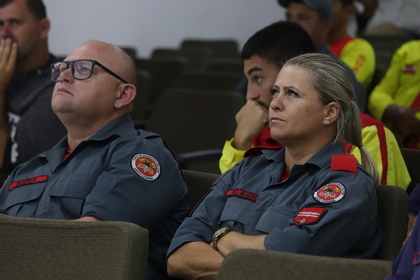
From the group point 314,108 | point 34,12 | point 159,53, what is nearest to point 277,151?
point 314,108

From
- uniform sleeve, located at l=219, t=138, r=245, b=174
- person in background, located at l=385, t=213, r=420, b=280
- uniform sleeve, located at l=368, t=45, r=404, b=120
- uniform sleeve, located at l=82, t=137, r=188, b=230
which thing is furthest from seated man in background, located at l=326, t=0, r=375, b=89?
person in background, located at l=385, t=213, r=420, b=280

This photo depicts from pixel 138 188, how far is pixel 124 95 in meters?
0.47

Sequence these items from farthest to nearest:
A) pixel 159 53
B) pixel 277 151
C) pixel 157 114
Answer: pixel 159 53 < pixel 157 114 < pixel 277 151

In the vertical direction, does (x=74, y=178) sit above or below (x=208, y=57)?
above

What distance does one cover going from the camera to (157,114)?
3.88 metres

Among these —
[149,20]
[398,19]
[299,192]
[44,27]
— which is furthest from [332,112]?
[149,20]

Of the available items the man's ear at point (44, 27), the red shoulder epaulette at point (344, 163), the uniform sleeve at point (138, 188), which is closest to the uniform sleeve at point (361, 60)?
the man's ear at point (44, 27)

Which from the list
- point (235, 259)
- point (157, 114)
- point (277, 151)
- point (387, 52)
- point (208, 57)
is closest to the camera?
point (235, 259)

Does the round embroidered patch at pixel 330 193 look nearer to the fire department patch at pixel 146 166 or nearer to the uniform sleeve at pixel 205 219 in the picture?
the uniform sleeve at pixel 205 219

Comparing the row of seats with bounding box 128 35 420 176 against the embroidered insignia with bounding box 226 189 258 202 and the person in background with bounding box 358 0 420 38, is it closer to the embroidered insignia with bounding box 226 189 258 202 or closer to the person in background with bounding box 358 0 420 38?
the embroidered insignia with bounding box 226 189 258 202

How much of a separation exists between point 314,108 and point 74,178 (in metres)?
0.73

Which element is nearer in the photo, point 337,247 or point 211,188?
point 337,247

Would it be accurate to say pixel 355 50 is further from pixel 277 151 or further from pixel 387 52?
pixel 277 151

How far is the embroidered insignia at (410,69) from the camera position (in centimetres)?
349
